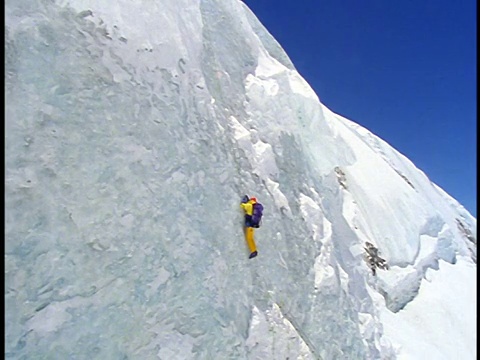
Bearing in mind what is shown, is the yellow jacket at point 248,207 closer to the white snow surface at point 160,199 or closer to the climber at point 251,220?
the climber at point 251,220

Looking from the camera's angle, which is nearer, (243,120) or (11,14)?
(11,14)

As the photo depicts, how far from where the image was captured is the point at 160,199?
5371 millimetres

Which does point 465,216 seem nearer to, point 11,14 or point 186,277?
point 186,277

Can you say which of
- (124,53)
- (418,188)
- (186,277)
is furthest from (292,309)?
(418,188)

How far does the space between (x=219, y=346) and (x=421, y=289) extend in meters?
10.6

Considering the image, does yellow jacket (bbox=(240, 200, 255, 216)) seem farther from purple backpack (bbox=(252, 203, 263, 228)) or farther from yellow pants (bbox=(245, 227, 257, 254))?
yellow pants (bbox=(245, 227, 257, 254))

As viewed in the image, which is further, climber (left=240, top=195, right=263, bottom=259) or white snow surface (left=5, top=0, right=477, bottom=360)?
Answer: climber (left=240, top=195, right=263, bottom=259)

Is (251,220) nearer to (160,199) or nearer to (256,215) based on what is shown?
(256,215)

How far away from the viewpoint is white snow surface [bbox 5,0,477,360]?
424 centimetres

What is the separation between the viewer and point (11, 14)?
4340mm

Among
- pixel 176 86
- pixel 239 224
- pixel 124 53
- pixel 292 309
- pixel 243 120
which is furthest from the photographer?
pixel 243 120

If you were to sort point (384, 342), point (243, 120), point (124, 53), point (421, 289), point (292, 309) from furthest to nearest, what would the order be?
point (421, 289) → point (384, 342) → point (243, 120) → point (292, 309) → point (124, 53)

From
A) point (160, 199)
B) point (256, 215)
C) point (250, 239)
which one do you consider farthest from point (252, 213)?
point (160, 199)

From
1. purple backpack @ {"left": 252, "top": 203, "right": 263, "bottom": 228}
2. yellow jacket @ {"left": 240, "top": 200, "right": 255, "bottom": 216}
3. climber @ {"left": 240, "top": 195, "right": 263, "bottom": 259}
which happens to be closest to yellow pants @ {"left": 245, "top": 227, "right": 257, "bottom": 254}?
climber @ {"left": 240, "top": 195, "right": 263, "bottom": 259}
